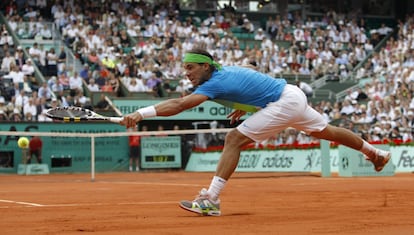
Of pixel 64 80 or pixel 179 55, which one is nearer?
pixel 64 80

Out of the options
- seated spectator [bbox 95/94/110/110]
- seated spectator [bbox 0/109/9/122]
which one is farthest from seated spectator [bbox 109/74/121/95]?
seated spectator [bbox 0/109/9/122]

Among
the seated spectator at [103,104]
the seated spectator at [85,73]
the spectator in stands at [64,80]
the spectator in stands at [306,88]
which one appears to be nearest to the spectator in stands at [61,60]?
the spectator in stands at [64,80]

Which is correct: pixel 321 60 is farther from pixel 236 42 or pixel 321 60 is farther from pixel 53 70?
pixel 53 70

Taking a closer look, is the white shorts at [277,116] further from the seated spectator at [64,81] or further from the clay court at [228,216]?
the seated spectator at [64,81]

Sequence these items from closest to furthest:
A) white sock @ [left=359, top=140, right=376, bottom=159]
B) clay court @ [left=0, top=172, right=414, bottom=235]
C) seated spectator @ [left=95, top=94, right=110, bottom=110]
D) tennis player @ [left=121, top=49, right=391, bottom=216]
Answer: clay court @ [left=0, top=172, right=414, bottom=235], tennis player @ [left=121, top=49, right=391, bottom=216], white sock @ [left=359, top=140, right=376, bottom=159], seated spectator @ [left=95, top=94, right=110, bottom=110]

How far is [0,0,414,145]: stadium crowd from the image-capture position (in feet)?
91.9

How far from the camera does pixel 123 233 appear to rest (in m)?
6.63

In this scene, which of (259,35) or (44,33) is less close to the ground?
(44,33)

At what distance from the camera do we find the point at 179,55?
32.7 meters

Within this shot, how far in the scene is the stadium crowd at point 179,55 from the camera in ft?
91.9

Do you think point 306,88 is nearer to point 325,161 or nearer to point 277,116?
point 325,161

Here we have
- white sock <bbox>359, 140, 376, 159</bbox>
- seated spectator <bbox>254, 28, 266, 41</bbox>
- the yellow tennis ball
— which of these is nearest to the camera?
white sock <bbox>359, 140, 376, 159</bbox>

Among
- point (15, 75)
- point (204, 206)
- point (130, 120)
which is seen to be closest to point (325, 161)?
point (15, 75)

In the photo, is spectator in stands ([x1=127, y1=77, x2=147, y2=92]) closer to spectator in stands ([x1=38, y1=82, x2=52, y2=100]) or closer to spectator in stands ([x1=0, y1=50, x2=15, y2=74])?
spectator in stands ([x1=38, y1=82, x2=52, y2=100])
